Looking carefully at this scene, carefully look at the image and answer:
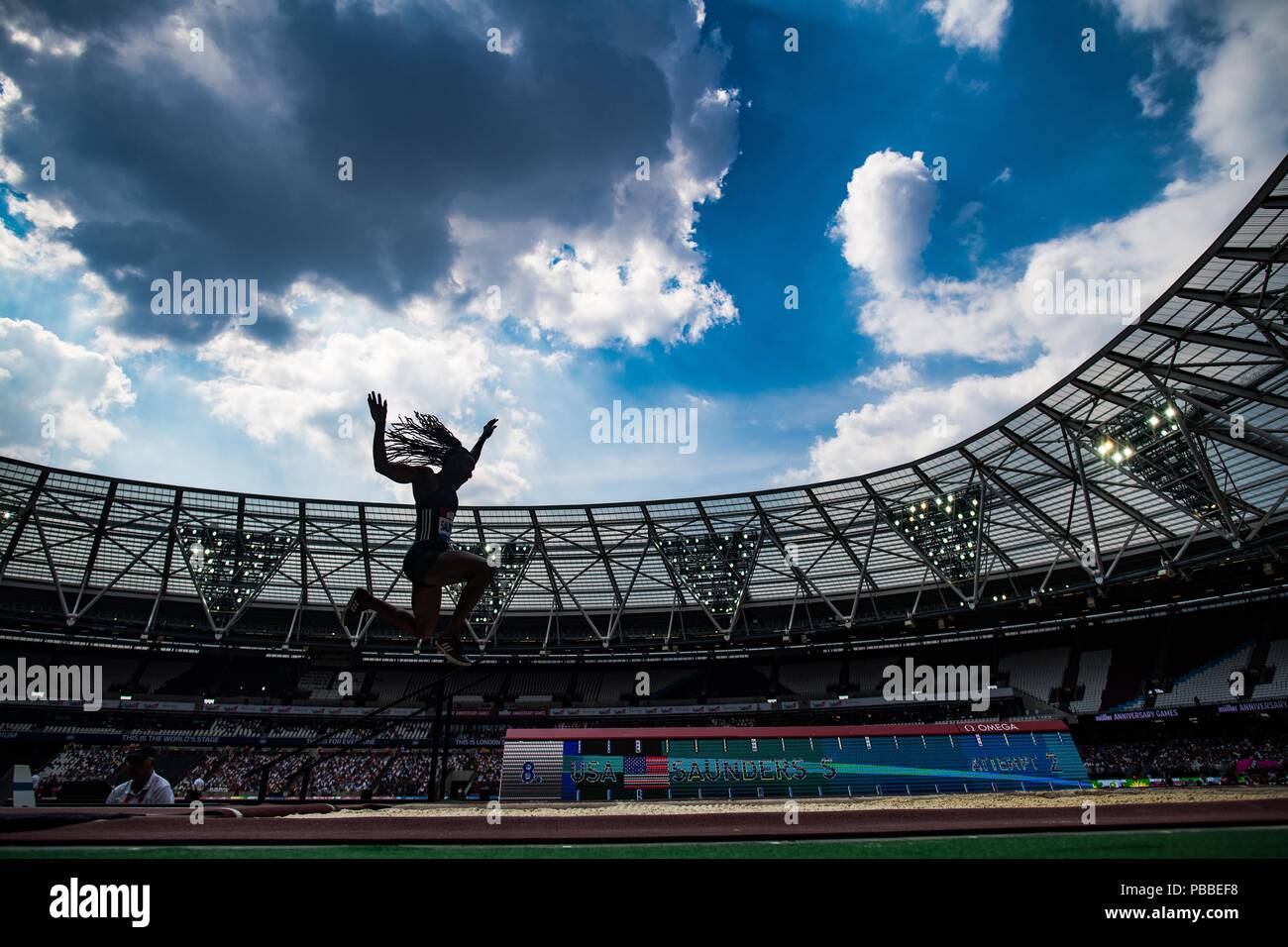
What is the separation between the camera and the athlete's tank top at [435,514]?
19.1 feet

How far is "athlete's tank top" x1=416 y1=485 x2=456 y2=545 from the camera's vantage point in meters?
5.83

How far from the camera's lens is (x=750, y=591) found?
38781mm

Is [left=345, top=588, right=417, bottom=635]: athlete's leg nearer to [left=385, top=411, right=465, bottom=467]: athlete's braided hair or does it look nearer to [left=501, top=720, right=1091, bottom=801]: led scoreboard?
[left=385, top=411, right=465, bottom=467]: athlete's braided hair

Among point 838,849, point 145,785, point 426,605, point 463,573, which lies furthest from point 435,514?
point 145,785

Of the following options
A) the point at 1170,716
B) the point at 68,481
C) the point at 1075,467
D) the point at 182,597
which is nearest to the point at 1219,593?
the point at 1170,716

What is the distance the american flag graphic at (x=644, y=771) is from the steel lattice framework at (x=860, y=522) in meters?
13.4

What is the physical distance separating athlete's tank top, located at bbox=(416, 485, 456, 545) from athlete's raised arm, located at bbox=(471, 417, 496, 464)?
0.59m

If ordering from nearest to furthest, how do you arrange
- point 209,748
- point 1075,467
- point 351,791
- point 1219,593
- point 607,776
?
point 607,776 < point 1075,467 < point 1219,593 < point 351,791 < point 209,748

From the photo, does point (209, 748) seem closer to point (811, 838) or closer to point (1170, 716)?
point (811, 838)

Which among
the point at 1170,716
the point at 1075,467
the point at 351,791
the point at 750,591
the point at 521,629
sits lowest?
the point at 351,791

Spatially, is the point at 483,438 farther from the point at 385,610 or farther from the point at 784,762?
the point at 784,762

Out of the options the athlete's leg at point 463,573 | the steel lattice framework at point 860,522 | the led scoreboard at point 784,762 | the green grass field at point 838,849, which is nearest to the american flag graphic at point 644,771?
the led scoreboard at point 784,762

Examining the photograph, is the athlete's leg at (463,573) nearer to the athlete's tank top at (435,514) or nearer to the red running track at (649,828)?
the athlete's tank top at (435,514)

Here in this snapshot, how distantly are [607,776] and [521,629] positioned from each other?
2573 cm
